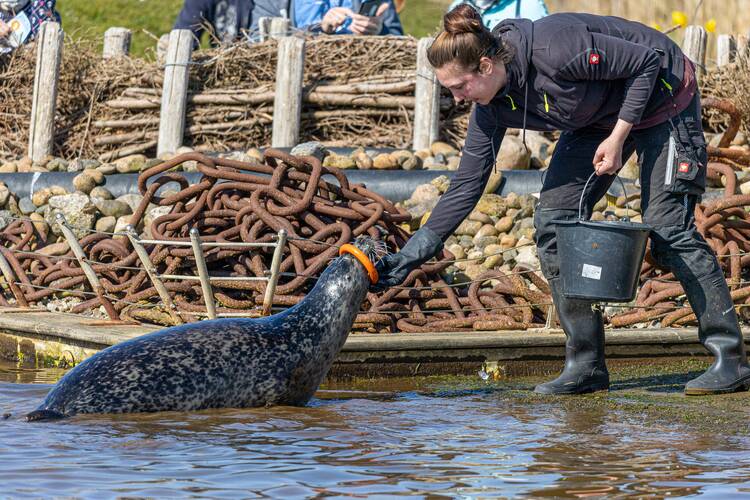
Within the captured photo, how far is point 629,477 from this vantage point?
420 centimetres

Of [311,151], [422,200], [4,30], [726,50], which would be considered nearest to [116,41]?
[4,30]

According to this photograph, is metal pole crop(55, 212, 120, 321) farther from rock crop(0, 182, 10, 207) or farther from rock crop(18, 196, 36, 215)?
rock crop(0, 182, 10, 207)

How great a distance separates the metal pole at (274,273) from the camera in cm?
666

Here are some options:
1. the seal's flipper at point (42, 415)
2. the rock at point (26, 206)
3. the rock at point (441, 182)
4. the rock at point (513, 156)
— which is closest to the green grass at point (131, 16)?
the rock at point (26, 206)

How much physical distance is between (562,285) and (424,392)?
1.06m

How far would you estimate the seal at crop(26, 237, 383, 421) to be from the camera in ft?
17.7

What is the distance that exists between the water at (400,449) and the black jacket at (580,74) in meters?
1.44

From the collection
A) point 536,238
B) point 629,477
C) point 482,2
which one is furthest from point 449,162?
point 629,477

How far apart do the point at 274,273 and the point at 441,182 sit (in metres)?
3.53

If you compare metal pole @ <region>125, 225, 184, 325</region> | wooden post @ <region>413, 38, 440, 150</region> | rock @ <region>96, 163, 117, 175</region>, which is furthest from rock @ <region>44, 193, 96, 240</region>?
wooden post @ <region>413, 38, 440, 150</region>

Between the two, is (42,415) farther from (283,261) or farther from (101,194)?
(101,194)

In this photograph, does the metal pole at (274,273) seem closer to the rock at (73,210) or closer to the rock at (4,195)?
the rock at (73,210)

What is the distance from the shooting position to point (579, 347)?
6.23 meters

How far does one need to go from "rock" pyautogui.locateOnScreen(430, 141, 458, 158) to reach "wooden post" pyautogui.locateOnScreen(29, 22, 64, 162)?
453 centimetres
